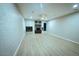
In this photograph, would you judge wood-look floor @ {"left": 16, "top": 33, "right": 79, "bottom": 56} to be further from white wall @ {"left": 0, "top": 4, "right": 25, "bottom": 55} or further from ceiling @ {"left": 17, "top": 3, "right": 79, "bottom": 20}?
ceiling @ {"left": 17, "top": 3, "right": 79, "bottom": 20}

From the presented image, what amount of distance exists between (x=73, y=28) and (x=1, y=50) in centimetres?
481

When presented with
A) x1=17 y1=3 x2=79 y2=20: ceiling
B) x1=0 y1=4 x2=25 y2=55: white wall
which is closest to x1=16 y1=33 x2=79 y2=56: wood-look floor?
x1=0 y1=4 x2=25 y2=55: white wall

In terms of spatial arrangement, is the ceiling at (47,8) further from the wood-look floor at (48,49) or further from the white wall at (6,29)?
the wood-look floor at (48,49)

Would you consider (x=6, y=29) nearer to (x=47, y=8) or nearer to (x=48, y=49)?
(x=48, y=49)

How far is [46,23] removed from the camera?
527 inches

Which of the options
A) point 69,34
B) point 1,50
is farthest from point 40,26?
point 1,50

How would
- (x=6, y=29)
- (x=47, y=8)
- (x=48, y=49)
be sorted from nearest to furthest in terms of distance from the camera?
1. (x=6, y=29)
2. (x=48, y=49)
3. (x=47, y=8)

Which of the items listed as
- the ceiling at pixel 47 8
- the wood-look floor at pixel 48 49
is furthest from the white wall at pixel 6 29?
the ceiling at pixel 47 8

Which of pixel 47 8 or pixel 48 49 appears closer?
pixel 48 49

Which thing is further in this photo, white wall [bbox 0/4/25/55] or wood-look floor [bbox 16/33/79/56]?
wood-look floor [bbox 16/33/79/56]

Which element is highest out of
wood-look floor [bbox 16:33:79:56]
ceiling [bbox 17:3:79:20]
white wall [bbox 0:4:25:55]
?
ceiling [bbox 17:3:79:20]

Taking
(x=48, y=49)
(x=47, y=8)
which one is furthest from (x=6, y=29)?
(x=47, y=8)

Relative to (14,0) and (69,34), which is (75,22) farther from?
(14,0)

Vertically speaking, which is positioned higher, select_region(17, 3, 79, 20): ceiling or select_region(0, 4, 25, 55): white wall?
select_region(17, 3, 79, 20): ceiling
